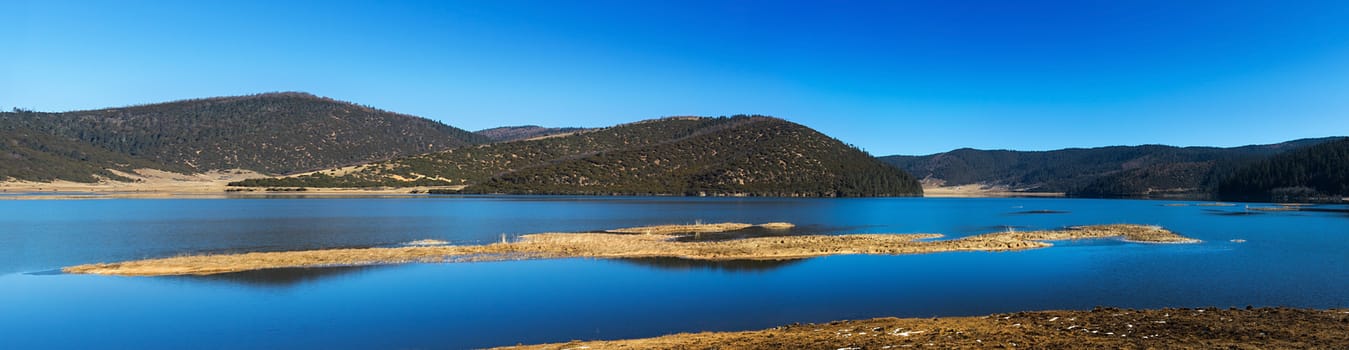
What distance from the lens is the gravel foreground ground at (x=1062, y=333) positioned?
16562 mm

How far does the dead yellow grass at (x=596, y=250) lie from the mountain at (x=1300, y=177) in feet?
506

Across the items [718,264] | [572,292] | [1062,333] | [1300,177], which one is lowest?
[572,292]

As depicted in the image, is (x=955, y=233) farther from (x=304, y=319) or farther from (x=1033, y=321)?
(x=304, y=319)

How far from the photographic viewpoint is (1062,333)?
59.7 feet

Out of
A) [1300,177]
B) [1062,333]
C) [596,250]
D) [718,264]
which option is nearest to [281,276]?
[596,250]

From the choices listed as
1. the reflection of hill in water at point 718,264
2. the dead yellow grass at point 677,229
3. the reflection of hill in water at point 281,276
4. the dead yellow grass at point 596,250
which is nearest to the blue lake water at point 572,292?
the reflection of hill in water at point 281,276

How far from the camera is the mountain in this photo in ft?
539

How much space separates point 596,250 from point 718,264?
9.05 m

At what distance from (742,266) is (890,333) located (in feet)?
64.3

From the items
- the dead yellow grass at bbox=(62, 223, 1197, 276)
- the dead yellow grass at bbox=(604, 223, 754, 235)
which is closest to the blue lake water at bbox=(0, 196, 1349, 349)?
the dead yellow grass at bbox=(62, 223, 1197, 276)

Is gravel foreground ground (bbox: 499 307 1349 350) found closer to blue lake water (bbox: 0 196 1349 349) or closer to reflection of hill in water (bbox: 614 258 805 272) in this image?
blue lake water (bbox: 0 196 1349 349)

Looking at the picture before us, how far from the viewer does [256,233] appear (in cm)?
5634

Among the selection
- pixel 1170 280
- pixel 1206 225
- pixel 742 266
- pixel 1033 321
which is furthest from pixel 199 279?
pixel 1206 225

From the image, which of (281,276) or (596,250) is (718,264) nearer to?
(596,250)
